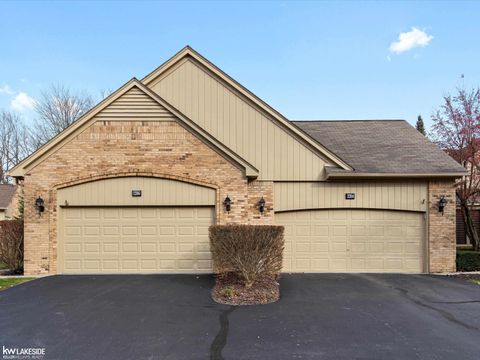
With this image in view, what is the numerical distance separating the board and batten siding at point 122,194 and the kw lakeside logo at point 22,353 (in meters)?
5.39

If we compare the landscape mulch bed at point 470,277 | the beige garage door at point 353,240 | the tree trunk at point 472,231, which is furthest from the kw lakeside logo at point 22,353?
the tree trunk at point 472,231

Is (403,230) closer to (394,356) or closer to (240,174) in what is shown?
(240,174)

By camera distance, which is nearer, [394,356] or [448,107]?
[394,356]

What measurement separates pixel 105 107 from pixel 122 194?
2.86 meters

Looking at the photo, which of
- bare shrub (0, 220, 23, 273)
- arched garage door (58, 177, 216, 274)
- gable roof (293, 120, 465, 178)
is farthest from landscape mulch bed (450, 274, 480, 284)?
bare shrub (0, 220, 23, 273)

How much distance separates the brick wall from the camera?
32.4 feet

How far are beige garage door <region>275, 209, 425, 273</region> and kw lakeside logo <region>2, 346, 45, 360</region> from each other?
24.0 ft

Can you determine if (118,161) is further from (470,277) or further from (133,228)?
(470,277)

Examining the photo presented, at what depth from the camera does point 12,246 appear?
10523 mm

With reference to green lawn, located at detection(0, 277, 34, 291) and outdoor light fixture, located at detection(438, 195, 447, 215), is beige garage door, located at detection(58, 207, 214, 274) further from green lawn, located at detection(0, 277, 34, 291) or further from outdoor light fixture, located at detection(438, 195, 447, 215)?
outdoor light fixture, located at detection(438, 195, 447, 215)

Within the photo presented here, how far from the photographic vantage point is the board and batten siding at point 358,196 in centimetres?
1041

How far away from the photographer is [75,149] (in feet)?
32.4

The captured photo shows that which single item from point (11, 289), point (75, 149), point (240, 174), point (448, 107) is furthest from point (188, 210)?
point (448, 107)

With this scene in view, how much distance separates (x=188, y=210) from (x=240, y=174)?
2080 mm
